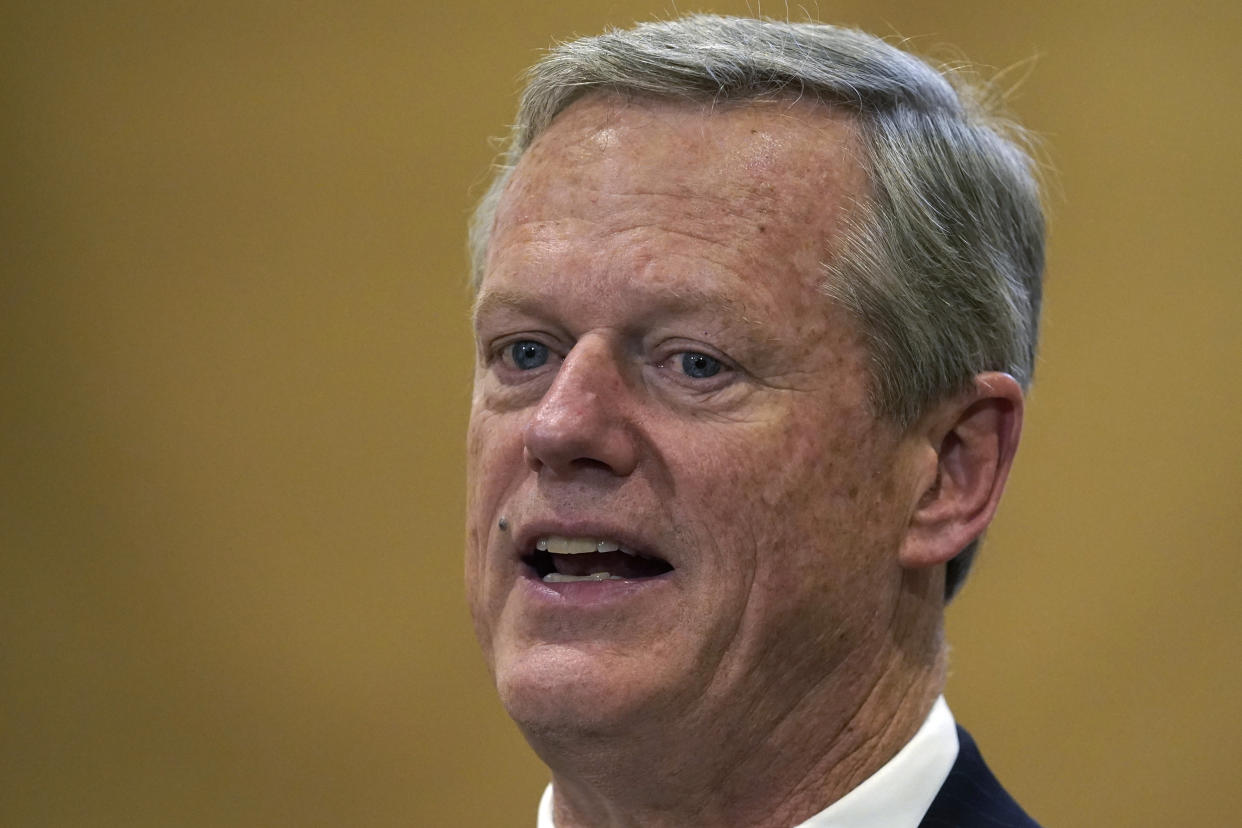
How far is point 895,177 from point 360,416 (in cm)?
164

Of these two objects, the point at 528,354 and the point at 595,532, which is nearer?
the point at 595,532

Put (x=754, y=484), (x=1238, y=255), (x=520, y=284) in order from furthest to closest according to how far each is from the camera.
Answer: (x=1238, y=255)
(x=520, y=284)
(x=754, y=484)

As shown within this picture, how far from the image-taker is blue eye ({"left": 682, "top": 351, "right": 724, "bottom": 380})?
1723 millimetres

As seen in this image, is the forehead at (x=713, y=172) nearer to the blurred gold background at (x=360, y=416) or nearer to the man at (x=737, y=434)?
the man at (x=737, y=434)

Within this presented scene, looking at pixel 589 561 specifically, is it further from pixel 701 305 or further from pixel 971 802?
pixel 971 802

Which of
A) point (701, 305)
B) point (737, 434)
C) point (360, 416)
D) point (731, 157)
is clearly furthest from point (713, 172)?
point (360, 416)

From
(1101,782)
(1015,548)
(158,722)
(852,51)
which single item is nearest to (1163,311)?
(1015,548)

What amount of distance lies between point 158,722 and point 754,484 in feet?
6.24

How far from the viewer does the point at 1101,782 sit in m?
3.09

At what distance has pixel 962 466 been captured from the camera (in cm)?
186

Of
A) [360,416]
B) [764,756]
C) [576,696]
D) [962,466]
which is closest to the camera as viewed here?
[576,696]

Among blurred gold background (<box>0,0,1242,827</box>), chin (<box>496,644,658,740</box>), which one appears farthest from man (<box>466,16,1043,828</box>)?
blurred gold background (<box>0,0,1242,827</box>)

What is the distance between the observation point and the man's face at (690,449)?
167cm

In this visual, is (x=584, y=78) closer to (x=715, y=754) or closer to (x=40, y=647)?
(x=715, y=754)
